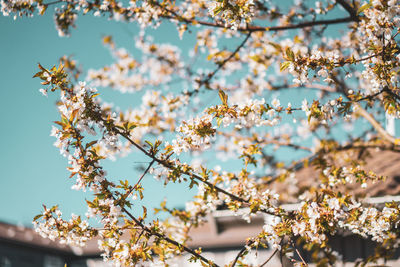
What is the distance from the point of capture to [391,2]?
197 cm

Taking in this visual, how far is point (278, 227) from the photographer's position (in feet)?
7.44

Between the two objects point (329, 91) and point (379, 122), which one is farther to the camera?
point (329, 91)

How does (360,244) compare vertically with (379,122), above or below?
below

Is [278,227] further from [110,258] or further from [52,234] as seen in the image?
[52,234]

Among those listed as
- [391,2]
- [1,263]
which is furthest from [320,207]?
[1,263]

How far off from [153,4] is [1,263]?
768cm

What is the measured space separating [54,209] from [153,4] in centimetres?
235

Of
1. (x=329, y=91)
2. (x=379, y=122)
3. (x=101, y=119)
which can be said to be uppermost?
(x=329, y=91)

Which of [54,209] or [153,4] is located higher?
[153,4]

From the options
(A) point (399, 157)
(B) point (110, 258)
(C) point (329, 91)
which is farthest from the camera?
(A) point (399, 157)

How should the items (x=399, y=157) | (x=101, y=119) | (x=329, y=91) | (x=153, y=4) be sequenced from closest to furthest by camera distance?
(x=101, y=119) → (x=153, y=4) → (x=329, y=91) → (x=399, y=157)

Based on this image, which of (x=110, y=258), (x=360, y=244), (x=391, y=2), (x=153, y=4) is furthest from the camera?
(x=360, y=244)

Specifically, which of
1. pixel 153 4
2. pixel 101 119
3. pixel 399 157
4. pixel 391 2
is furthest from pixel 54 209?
pixel 399 157

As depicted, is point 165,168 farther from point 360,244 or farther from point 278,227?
point 360,244
